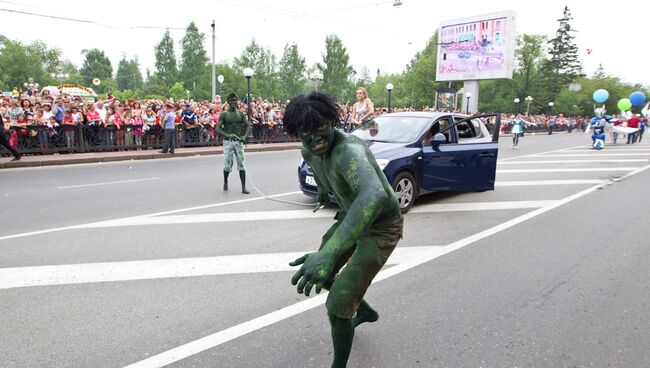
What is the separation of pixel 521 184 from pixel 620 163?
24.5 feet

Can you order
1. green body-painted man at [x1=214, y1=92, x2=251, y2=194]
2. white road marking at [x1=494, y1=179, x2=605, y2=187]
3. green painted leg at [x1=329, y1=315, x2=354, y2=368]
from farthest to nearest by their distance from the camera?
white road marking at [x1=494, y1=179, x2=605, y2=187] → green body-painted man at [x1=214, y1=92, x2=251, y2=194] → green painted leg at [x1=329, y1=315, x2=354, y2=368]

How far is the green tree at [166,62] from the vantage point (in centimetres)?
7881

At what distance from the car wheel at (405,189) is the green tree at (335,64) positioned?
6548cm

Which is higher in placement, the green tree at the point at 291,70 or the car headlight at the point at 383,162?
the green tree at the point at 291,70

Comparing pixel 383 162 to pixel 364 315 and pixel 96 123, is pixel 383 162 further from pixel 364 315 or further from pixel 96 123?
pixel 96 123

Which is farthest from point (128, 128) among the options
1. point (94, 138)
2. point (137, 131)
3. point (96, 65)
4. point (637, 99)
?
point (96, 65)

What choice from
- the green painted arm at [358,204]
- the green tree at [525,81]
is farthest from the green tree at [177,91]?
the green painted arm at [358,204]

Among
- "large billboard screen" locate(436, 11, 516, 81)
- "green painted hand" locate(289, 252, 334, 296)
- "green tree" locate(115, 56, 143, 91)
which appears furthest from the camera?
Answer: "green tree" locate(115, 56, 143, 91)

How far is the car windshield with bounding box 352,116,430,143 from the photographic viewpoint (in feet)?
25.1

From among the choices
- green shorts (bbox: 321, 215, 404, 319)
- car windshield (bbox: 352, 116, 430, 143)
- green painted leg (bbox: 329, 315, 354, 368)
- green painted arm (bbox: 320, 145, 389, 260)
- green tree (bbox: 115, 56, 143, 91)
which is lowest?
green painted leg (bbox: 329, 315, 354, 368)

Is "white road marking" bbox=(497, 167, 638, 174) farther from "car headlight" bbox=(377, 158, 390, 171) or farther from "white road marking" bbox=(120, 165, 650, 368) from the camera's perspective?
"white road marking" bbox=(120, 165, 650, 368)

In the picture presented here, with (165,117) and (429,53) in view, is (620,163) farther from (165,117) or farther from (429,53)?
(429,53)

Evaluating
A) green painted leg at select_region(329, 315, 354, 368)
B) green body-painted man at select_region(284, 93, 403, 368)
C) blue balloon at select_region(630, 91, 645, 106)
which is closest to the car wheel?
green body-painted man at select_region(284, 93, 403, 368)

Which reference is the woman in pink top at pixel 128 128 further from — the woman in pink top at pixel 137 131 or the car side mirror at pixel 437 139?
the car side mirror at pixel 437 139
